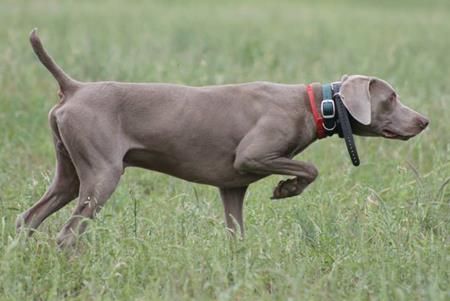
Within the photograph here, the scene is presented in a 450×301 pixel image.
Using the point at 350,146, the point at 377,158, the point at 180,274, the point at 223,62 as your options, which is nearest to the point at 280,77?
the point at 223,62

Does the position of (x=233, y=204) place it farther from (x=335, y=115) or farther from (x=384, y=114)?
(x=384, y=114)

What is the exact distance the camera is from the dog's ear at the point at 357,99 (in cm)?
593

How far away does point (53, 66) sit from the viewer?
588cm

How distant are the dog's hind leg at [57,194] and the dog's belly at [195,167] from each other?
35 centimetres

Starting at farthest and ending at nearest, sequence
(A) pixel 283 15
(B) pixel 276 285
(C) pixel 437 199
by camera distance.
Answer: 1. (A) pixel 283 15
2. (C) pixel 437 199
3. (B) pixel 276 285

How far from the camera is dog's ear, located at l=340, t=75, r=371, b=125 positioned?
19.5ft

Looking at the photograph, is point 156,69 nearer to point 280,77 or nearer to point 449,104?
point 280,77

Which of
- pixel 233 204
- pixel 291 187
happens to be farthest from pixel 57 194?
pixel 291 187

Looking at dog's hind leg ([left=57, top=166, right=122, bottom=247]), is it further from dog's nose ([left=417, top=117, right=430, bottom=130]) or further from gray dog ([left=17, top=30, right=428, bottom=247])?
dog's nose ([left=417, top=117, right=430, bottom=130])

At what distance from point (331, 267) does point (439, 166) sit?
5.94 feet

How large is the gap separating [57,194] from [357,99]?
1.85 metres

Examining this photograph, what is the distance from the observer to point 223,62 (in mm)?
12102

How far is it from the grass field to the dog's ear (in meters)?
0.48

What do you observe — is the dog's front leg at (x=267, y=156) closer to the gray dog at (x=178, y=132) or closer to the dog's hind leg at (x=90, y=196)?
the gray dog at (x=178, y=132)
